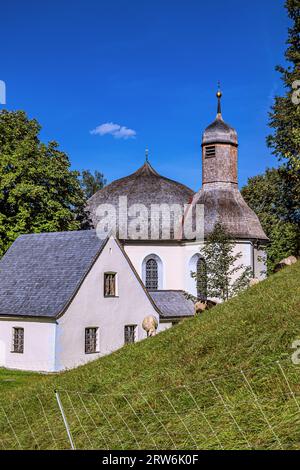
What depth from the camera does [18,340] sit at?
2994 centimetres

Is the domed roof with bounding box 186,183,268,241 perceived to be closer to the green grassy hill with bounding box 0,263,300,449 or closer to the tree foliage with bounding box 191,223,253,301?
the tree foliage with bounding box 191,223,253,301

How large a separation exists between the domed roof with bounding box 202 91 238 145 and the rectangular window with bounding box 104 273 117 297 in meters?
17.9

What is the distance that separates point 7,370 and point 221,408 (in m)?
21.7

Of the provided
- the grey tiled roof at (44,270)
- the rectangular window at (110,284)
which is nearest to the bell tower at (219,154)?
the grey tiled roof at (44,270)

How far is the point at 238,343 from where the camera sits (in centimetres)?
1178

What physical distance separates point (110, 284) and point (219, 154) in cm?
1781

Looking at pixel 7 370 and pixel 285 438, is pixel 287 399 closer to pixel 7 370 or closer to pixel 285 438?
pixel 285 438

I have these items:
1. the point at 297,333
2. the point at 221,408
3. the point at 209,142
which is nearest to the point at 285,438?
the point at 221,408

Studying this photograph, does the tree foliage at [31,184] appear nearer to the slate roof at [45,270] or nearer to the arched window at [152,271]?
the slate roof at [45,270]

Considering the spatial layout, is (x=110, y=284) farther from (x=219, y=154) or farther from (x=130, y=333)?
(x=219, y=154)

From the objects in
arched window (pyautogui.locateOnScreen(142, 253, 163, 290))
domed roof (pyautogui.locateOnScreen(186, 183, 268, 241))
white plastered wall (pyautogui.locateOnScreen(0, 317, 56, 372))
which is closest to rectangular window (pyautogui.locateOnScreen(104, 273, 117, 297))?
white plastered wall (pyautogui.locateOnScreen(0, 317, 56, 372))

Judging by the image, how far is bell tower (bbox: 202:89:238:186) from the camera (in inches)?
1747

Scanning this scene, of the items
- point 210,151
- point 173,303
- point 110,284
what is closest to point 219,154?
point 210,151
